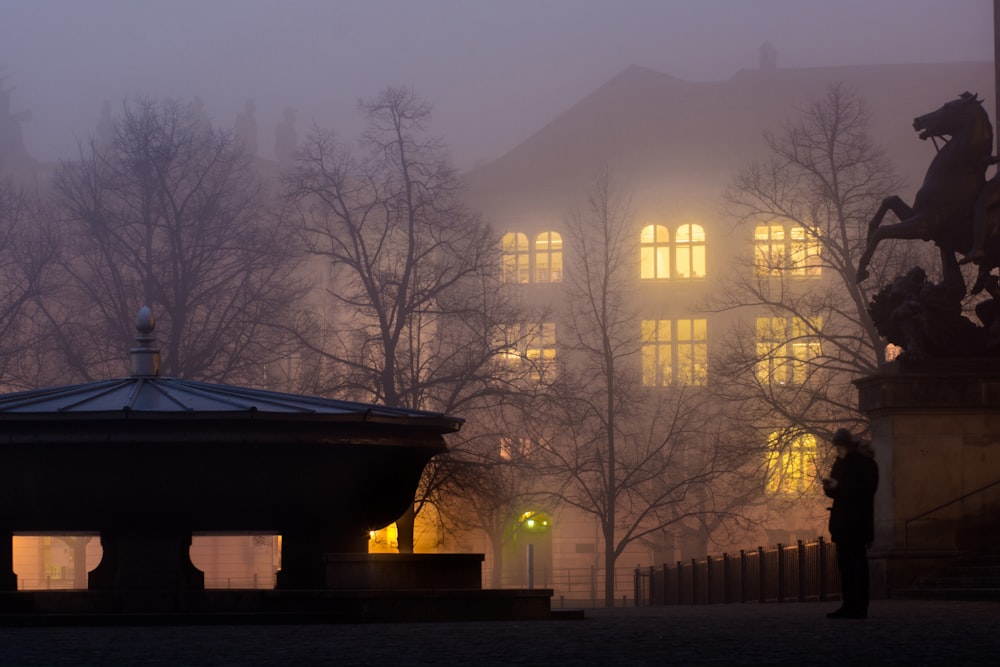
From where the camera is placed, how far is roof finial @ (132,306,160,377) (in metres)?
16.8

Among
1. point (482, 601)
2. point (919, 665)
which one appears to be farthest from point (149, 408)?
point (919, 665)

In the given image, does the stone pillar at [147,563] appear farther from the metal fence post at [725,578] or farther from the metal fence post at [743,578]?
the metal fence post at [725,578]

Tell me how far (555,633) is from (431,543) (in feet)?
142

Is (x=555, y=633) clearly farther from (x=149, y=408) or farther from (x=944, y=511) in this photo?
(x=944, y=511)

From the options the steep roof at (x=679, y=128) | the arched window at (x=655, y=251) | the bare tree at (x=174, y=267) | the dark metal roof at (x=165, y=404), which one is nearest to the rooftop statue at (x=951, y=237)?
the dark metal roof at (x=165, y=404)

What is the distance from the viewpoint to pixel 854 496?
46.4 ft

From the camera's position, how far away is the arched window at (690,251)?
2849 inches

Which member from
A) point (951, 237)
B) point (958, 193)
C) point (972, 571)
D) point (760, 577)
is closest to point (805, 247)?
point (760, 577)

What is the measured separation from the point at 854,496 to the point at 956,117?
1014 centimetres

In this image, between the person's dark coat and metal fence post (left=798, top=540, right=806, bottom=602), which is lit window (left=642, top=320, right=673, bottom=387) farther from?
the person's dark coat

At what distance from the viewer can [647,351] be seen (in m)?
68.8

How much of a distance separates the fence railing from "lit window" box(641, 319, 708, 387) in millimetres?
25636

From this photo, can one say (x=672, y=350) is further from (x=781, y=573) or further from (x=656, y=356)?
(x=781, y=573)

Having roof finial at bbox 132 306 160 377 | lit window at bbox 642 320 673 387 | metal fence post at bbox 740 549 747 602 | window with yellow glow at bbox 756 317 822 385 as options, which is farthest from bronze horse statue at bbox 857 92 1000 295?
lit window at bbox 642 320 673 387
